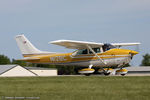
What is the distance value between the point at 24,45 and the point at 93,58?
365 inches

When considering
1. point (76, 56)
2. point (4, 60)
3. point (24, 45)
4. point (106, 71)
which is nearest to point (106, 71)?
point (106, 71)

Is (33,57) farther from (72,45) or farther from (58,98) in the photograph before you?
(58,98)

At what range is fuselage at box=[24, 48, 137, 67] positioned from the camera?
102 feet

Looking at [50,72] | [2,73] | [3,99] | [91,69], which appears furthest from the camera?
[50,72]

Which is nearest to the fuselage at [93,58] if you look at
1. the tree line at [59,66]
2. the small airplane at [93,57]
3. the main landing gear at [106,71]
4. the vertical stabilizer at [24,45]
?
the small airplane at [93,57]

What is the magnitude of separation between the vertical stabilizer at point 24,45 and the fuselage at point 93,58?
2.55m

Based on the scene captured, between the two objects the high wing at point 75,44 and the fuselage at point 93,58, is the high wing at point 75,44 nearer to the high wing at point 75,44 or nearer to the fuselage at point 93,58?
the high wing at point 75,44

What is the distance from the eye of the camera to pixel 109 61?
31.7 metres

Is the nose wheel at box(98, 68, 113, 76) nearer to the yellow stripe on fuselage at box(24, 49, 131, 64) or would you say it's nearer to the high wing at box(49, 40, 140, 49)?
the yellow stripe on fuselage at box(24, 49, 131, 64)

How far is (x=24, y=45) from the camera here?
123ft

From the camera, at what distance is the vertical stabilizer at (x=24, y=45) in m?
37.2

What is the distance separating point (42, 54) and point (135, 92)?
2230 centimetres

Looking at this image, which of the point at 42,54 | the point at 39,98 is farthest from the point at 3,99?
the point at 42,54

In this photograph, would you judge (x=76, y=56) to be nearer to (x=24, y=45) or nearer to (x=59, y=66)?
(x=24, y=45)
